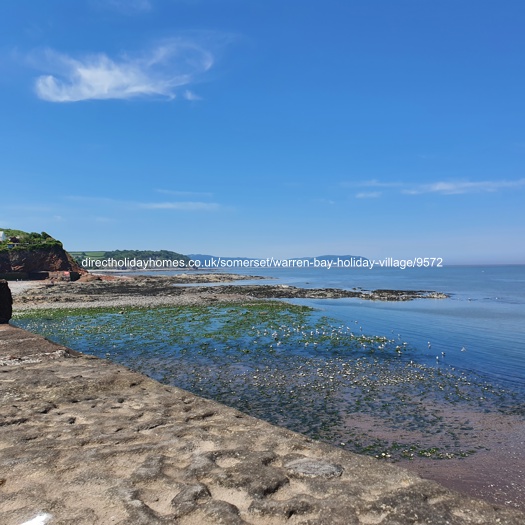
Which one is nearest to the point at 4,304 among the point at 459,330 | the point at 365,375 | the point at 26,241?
the point at 365,375

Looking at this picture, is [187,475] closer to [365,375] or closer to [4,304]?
[365,375]

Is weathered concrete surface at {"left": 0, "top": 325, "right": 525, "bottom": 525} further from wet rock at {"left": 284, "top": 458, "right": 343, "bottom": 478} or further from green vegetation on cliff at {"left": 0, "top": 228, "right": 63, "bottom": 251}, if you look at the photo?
green vegetation on cliff at {"left": 0, "top": 228, "right": 63, "bottom": 251}

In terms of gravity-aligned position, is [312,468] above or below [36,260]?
below

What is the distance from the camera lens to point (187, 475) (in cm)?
641

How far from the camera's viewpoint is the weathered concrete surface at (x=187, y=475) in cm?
537

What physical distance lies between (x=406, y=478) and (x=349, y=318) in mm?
38067

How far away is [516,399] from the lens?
17.4 meters

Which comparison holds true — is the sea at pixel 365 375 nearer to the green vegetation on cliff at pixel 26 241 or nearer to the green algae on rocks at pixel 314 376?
the green algae on rocks at pixel 314 376

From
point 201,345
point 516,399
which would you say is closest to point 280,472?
point 516,399

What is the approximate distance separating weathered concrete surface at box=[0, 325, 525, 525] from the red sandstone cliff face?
116235mm

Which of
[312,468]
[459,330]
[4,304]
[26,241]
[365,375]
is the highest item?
[26,241]

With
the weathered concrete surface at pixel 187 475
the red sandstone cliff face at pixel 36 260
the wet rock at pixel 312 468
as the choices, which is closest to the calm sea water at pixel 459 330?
the weathered concrete surface at pixel 187 475

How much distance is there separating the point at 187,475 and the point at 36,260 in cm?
Answer: 12314

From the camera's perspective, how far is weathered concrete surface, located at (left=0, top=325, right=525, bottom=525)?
5.37 metres
